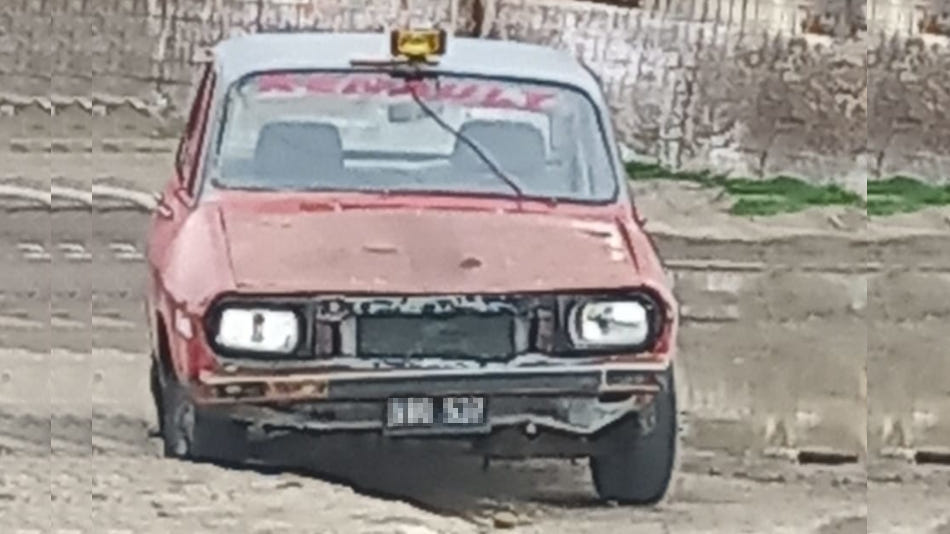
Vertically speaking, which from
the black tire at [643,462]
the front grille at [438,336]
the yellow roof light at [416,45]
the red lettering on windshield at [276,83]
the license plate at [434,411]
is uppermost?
the yellow roof light at [416,45]

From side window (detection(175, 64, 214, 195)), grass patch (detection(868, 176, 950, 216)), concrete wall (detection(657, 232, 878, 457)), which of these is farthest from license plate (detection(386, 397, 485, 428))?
grass patch (detection(868, 176, 950, 216))

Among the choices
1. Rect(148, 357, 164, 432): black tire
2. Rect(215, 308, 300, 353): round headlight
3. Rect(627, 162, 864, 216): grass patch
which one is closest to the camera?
Rect(215, 308, 300, 353): round headlight

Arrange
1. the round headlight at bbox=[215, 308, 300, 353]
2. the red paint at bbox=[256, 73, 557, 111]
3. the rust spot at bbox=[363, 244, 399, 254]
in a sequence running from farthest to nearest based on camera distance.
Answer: the red paint at bbox=[256, 73, 557, 111] → the rust spot at bbox=[363, 244, 399, 254] → the round headlight at bbox=[215, 308, 300, 353]

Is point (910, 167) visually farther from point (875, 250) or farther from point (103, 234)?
point (103, 234)

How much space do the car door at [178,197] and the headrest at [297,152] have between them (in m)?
0.14

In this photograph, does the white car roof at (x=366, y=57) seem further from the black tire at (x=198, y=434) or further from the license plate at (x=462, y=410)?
the license plate at (x=462, y=410)

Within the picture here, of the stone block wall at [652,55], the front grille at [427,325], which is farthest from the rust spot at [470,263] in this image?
the stone block wall at [652,55]

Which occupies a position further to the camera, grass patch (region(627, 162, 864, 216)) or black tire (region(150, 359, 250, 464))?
grass patch (region(627, 162, 864, 216))

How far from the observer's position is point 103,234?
660cm

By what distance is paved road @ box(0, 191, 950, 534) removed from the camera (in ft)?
17.3

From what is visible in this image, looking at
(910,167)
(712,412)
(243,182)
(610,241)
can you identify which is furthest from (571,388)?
(910,167)

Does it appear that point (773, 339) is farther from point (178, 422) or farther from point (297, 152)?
point (178, 422)

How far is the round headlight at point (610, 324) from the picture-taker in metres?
5.31

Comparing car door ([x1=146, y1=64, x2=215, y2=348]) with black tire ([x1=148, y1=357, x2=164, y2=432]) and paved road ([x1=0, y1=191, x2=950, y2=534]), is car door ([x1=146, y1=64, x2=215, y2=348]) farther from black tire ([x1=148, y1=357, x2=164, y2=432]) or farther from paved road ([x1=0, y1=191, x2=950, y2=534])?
paved road ([x1=0, y1=191, x2=950, y2=534])
